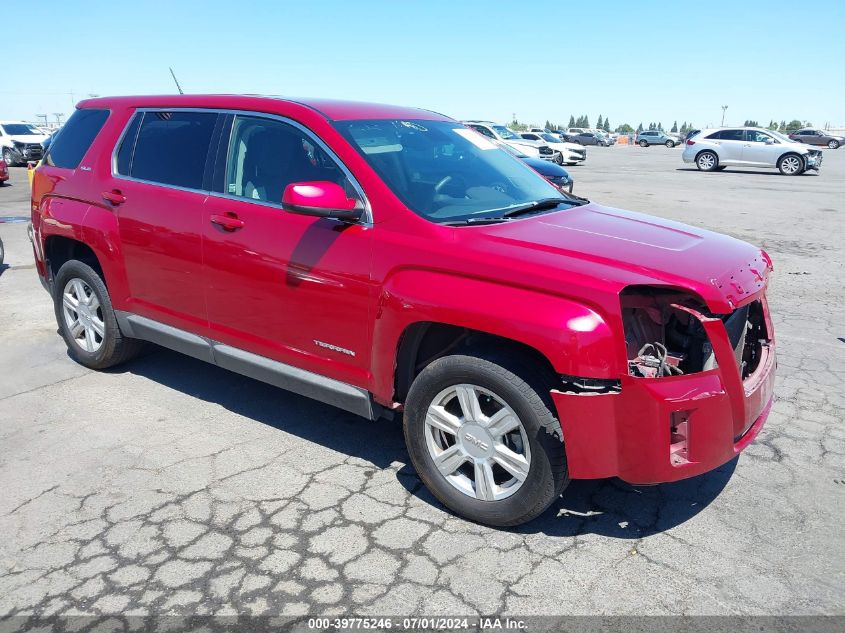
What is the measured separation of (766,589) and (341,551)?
69.6 inches

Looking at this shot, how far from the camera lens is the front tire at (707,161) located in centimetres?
2748

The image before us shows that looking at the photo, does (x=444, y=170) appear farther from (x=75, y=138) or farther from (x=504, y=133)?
(x=504, y=133)

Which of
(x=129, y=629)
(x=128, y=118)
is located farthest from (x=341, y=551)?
(x=128, y=118)

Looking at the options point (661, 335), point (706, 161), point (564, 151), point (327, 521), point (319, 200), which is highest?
point (319, 200)

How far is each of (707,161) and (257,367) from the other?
2749cm

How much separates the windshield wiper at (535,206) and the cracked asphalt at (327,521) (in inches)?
58.5

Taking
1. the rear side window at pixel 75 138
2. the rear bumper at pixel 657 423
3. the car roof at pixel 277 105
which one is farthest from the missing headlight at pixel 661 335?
the rear side window at pixel 75 138

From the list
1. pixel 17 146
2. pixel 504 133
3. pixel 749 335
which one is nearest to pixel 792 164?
pixel 504 133

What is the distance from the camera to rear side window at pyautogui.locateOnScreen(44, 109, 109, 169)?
4930mm

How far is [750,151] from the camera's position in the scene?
2644 cm

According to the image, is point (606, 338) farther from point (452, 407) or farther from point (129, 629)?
point (129, 629)

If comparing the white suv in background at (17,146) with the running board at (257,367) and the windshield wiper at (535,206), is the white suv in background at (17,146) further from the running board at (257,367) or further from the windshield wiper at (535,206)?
the windshield wiper at (535,206)

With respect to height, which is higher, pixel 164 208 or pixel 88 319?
pixel 164 208

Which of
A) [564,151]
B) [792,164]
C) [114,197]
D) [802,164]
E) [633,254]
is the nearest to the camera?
[633,254]
